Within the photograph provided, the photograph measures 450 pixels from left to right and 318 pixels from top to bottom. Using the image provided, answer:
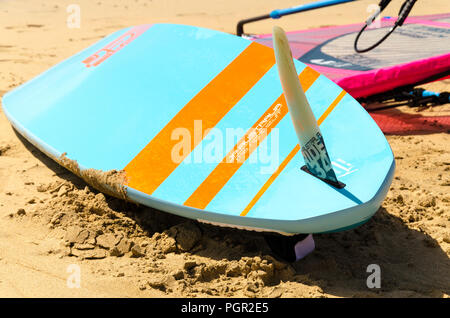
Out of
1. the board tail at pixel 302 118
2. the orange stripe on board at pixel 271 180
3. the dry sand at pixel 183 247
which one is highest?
the board tail at pixel 302 118

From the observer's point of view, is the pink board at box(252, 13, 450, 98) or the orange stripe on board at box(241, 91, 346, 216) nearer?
the orange stripe on board at box(241, 91, 346, 216)

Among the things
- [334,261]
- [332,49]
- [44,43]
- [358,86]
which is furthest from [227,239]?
[44,43]

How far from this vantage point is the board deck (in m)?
1.59

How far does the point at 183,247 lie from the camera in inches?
67.7

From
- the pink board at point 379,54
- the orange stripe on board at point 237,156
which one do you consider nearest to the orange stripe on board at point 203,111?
the orange stripe on board at point 237,156

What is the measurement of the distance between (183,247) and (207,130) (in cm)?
44

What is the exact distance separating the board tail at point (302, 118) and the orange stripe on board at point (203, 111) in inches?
17.3

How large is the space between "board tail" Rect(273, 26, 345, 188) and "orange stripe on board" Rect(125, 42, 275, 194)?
0.44 metres

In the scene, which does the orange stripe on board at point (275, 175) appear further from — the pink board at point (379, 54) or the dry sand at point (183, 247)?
the pink board at point (379, 54)

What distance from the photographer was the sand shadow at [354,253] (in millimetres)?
1579

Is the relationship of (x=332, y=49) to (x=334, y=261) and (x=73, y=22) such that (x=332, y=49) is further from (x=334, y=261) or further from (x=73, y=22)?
(x=73, y=22)

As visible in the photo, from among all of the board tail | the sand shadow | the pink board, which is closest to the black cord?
the pink board

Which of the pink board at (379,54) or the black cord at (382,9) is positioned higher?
the black cord at (382,9)

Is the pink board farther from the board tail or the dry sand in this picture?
the board tail
